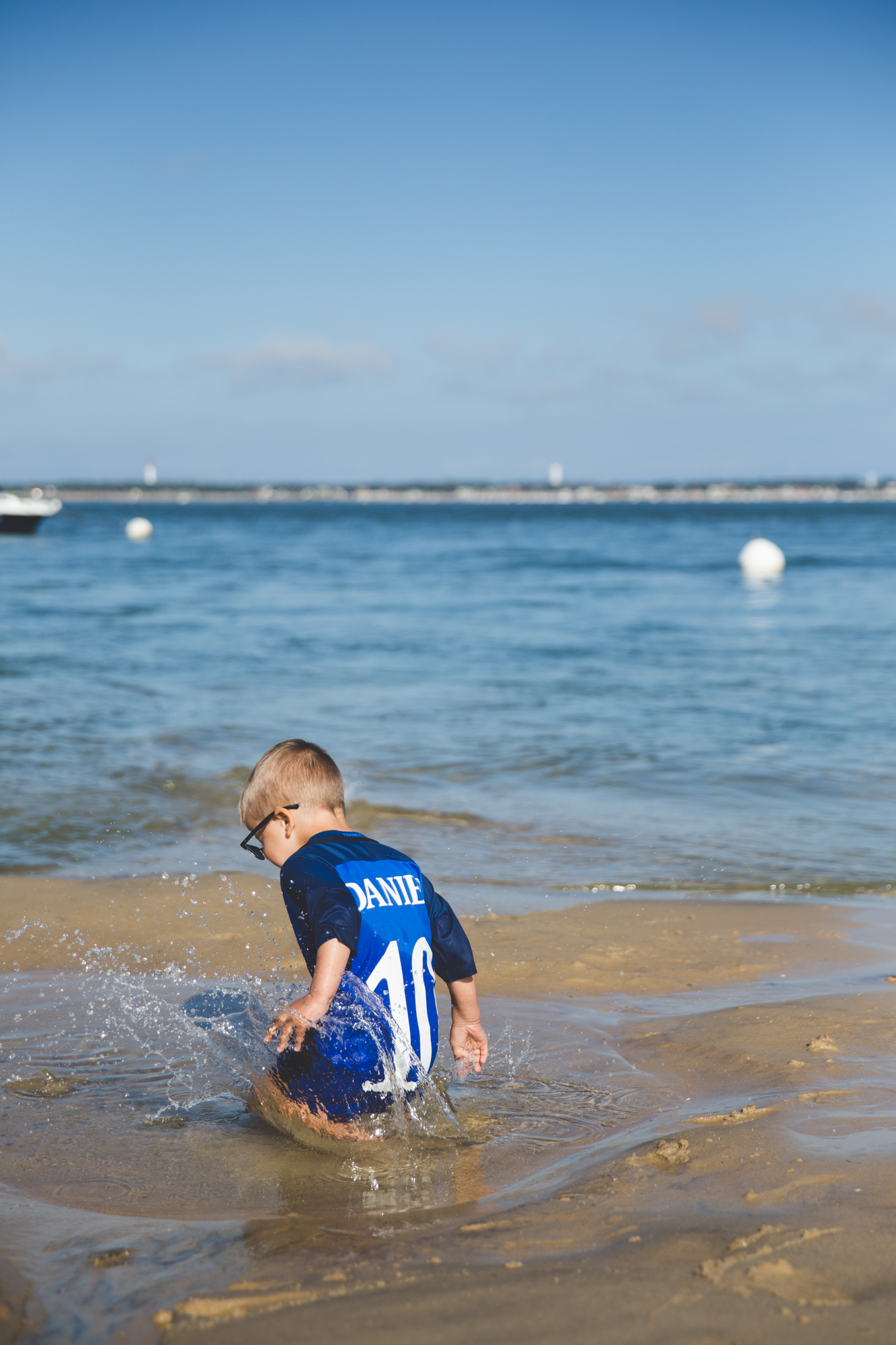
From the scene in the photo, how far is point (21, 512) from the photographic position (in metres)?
46.3

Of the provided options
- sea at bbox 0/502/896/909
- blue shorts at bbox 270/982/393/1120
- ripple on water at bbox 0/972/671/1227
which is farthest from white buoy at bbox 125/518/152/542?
blue shorts at bbox 270/982/393/1120

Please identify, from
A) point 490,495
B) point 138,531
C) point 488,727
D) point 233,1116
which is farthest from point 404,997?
point 490,495

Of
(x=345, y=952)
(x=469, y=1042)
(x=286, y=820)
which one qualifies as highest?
(x=286, y=820)

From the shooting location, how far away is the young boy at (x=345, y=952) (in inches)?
110

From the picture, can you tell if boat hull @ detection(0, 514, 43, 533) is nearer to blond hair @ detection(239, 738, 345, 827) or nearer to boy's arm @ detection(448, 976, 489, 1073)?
blond hair @ detection(239, 738, 345, 827)

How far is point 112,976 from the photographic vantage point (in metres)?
4.46

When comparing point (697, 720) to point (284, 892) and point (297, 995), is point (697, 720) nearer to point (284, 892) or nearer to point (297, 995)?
point (297, 995)

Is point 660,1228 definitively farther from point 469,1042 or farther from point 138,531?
point 138,531

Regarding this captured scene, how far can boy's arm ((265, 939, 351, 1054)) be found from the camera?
2.70m

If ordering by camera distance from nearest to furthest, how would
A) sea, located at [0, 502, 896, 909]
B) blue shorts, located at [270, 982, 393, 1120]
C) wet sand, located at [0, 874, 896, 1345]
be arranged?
wet sand, located at [0, 874, 896, 1345] → blue shorts, located at [270, 982, 393, 1120] → sea, located at [0, 502, 896, 909]

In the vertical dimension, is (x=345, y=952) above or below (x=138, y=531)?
below

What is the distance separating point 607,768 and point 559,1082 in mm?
4969

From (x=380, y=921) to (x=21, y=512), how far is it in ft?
155

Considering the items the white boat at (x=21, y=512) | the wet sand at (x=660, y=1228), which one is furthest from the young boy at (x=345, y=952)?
the white boat at (x=21, y=512)
